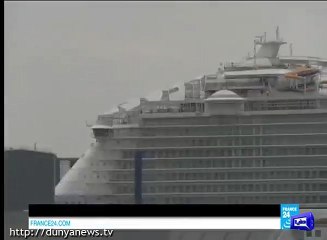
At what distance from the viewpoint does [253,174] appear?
471 cm

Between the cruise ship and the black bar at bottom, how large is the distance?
183 cm

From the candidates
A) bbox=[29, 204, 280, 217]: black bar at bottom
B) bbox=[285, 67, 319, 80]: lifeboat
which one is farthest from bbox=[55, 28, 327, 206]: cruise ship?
bbox=[29, 204, 280, 217]: black bar at bottom

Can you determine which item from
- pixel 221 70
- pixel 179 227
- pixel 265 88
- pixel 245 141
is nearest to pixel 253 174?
pixel 245 141

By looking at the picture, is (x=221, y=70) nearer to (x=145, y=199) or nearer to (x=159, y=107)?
(x=159, y=107)

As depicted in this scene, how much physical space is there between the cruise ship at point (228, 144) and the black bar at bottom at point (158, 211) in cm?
183

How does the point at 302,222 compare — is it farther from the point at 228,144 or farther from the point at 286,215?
the point at 228,144

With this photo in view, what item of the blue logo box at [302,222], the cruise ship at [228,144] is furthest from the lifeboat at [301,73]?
the blue logo box at [302,222]

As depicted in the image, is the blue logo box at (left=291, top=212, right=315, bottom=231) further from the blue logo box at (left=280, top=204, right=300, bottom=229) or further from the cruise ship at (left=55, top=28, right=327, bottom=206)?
the cruise ship at (left=55, top=28, right=327, bottom=206)

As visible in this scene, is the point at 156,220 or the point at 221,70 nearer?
the point at 156,220

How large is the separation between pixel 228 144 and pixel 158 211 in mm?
2277

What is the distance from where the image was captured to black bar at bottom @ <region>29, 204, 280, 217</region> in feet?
8.21

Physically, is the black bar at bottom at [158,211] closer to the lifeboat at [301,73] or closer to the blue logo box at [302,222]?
the blue logo box at [302,222]

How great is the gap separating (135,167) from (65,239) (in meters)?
2.30

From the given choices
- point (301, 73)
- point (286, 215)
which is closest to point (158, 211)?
point (286, 215)
